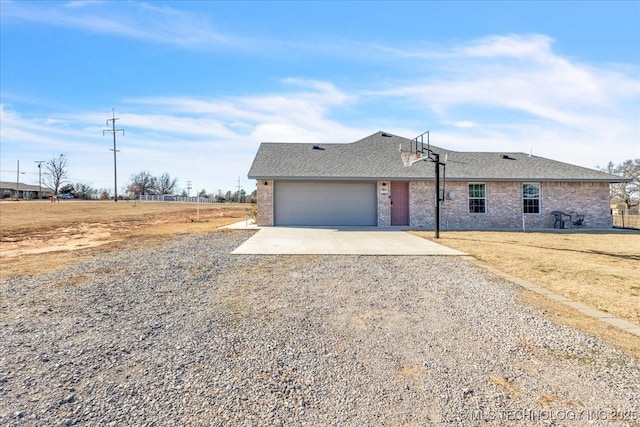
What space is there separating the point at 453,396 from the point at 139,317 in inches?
149

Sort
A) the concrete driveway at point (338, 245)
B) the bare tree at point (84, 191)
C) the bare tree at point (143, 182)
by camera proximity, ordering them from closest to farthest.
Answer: the concrete driveway at point (338, 245)
the bare tree at point (84, 191)
the bare tree at point (143, 182)

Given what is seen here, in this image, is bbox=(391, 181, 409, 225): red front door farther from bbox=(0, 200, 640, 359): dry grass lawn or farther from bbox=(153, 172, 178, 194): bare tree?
bbox=(153, 172, 178, 194): bare tree

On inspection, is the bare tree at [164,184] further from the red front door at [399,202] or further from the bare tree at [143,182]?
the red front door at [399,202]

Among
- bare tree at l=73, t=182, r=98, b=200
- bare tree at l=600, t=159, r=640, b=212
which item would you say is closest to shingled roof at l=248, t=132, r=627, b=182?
bare tree at l=600, t=159, r=640, b=212

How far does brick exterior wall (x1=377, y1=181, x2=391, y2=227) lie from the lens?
1667 centimetres

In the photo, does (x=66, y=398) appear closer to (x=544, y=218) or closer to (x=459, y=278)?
(x=459, y=278)

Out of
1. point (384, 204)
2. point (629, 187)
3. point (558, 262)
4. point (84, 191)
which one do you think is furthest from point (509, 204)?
point (84, 191)

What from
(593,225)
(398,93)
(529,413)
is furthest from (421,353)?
(593,225)

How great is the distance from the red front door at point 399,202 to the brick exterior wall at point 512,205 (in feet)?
1.87

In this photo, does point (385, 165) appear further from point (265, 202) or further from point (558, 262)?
point (558, 262)

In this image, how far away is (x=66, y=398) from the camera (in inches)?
95.7

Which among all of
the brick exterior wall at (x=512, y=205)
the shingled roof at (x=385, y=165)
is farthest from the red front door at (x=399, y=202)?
the shingled roof at (x=385, y=165)

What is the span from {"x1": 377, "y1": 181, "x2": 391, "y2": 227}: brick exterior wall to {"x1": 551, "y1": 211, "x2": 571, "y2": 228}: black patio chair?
8.28 metres

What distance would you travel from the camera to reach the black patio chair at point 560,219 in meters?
16.1
